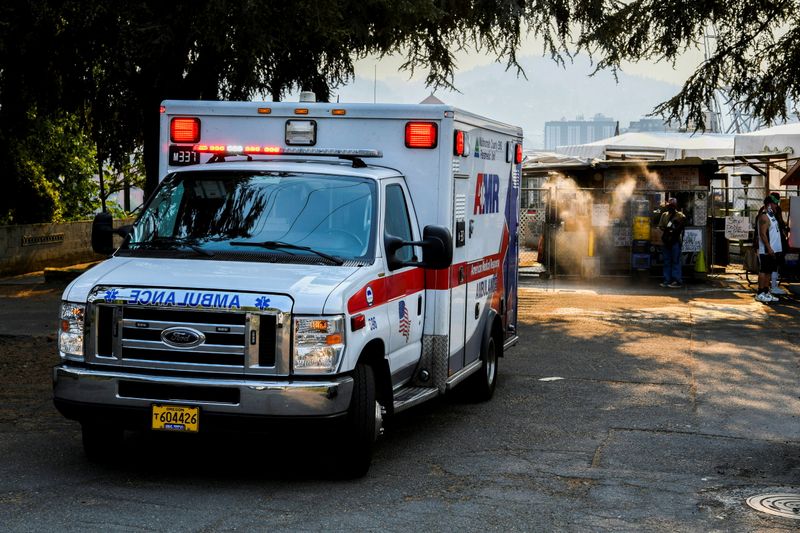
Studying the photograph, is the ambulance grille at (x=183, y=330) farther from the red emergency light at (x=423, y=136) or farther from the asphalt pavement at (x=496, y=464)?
the red emergency light at (x=423, y=136)

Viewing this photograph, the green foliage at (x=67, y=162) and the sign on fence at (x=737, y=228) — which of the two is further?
the green foliage at (x=67, y=162)

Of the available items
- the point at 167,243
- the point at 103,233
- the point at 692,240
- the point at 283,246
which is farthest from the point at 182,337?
the point at 692,240

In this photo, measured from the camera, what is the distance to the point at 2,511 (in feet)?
23.2

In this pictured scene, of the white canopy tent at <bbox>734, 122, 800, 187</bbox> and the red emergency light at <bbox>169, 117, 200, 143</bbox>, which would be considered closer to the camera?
the red emergency light at <bbox>169, 117, 200, 143</bbox>

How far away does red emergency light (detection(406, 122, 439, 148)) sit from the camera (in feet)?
31.2

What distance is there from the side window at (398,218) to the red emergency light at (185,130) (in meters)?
1.78

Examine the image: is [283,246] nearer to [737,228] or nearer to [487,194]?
[487,194]

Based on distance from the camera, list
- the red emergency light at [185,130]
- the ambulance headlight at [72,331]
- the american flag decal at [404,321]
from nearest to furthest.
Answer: the ambulance headlight at [72,331]
the american flag decal at [404,321]
the red emergency light at [185,130]

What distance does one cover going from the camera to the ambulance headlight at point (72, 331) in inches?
310

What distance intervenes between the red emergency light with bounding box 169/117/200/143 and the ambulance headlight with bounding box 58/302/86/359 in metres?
2.32

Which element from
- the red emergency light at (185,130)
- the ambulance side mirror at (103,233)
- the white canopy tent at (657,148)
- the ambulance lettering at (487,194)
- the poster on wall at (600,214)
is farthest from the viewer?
the white canopy tent at (657,148)

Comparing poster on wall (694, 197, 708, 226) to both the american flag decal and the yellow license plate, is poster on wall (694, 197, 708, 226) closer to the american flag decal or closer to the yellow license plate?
the american flag decal

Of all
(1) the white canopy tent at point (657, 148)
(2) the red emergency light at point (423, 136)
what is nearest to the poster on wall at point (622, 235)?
(1) the white canopy tent at point (657, 148)

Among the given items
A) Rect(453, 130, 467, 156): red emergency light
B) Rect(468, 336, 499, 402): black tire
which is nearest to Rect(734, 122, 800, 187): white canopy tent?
Rect(468, 336, 499, 402): black tire
